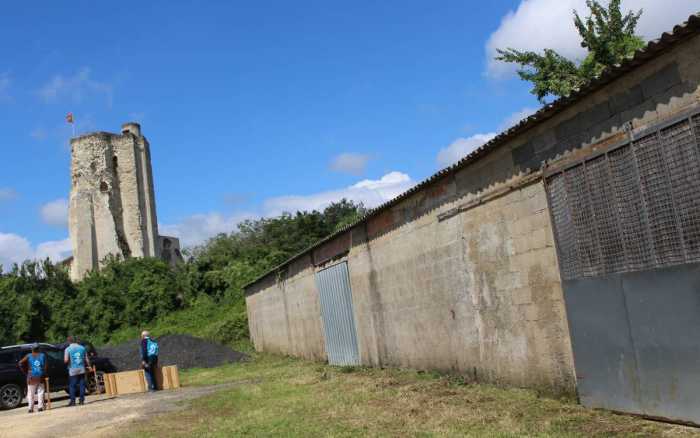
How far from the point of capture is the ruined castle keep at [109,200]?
48156mm

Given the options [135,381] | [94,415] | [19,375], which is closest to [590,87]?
[94,415]

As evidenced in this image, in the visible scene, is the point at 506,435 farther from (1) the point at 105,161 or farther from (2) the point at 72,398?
(1) the point at 105,161

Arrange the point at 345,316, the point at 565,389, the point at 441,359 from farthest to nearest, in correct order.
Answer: the point at 345,316, the point at 441,359, the point at 565,389

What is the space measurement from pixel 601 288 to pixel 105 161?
47.4 meters

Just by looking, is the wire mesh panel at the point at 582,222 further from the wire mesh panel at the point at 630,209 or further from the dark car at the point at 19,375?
the dark car at the point at 19,375

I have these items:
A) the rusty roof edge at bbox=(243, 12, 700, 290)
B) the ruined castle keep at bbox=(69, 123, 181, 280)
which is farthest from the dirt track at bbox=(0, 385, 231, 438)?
the ruined castle keep at bbox=(69, 123, 181, 280)

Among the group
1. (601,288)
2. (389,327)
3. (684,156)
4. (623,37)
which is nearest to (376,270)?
(389,327)

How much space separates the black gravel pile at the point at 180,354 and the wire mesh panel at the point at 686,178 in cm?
2019

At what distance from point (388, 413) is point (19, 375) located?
12499 mm

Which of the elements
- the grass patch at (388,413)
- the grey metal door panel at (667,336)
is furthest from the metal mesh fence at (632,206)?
the grass patch at (388,413)

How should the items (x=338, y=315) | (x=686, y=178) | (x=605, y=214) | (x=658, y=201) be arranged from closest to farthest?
1. (x=686, y=178)
2. (x=658, y=201)
3. (x=605, y=214)
4. (x=338, y=315)

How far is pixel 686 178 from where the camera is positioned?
6082 millimetres

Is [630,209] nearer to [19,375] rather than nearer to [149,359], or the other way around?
[149,359]

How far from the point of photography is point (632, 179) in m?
6.71
